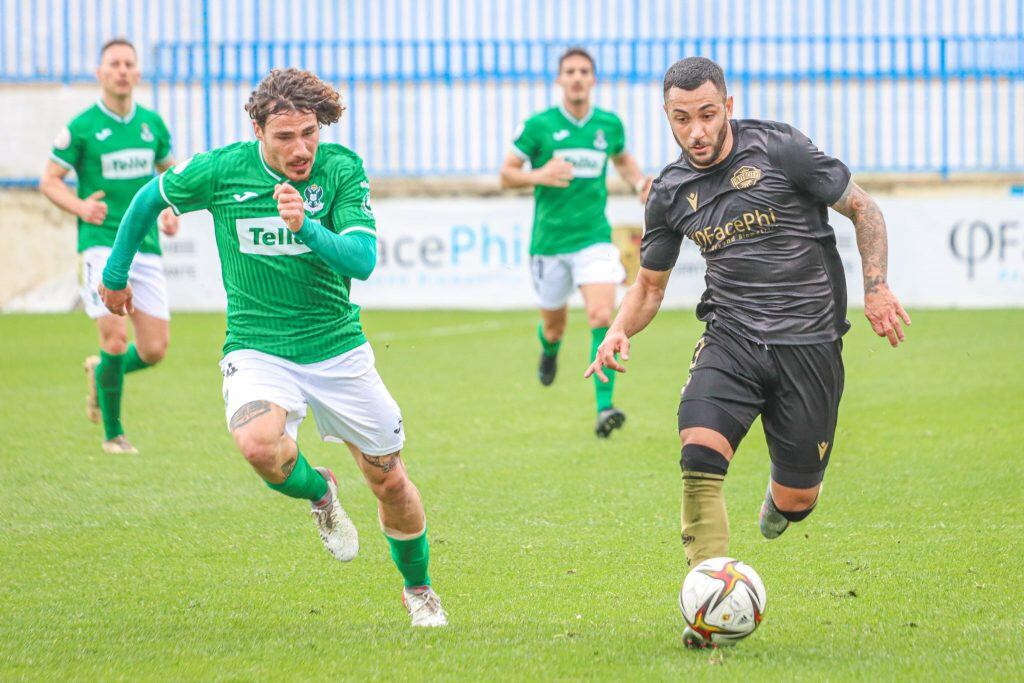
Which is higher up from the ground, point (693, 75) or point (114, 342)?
point (693, 75)

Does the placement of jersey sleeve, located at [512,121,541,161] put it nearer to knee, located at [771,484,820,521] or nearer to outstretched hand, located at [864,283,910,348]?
knee, located at [771,484,820,521]

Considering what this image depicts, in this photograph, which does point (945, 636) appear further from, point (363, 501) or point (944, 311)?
point (944, 311)

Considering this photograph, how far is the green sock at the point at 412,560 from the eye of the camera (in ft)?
16.8

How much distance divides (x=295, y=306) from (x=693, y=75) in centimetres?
163

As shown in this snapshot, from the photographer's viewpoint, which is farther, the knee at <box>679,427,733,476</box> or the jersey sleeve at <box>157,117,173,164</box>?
Answer: the jersey sleeve at <box>157,117,173,164</box>

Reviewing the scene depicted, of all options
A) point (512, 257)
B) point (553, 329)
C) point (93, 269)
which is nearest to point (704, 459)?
point (93, 269)

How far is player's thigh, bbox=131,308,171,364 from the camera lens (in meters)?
8.77

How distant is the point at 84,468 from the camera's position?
26.8 feet

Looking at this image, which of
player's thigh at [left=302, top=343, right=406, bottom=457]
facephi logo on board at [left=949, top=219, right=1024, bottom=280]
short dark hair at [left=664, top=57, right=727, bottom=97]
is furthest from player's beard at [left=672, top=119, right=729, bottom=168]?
facephi logo on board at [left=949, top=219, right=1024, bottom=280]

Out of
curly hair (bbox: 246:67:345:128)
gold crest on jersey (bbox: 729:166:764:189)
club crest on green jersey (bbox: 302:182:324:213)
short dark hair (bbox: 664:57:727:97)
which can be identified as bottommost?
club crest on green jersey (bbox: 302:182:324:213)

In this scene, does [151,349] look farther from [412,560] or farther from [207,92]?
[207,92]

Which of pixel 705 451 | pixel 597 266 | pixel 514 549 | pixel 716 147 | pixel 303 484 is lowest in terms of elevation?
pixel 514 549

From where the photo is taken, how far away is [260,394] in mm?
4961

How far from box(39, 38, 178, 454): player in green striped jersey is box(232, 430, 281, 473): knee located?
407cm
